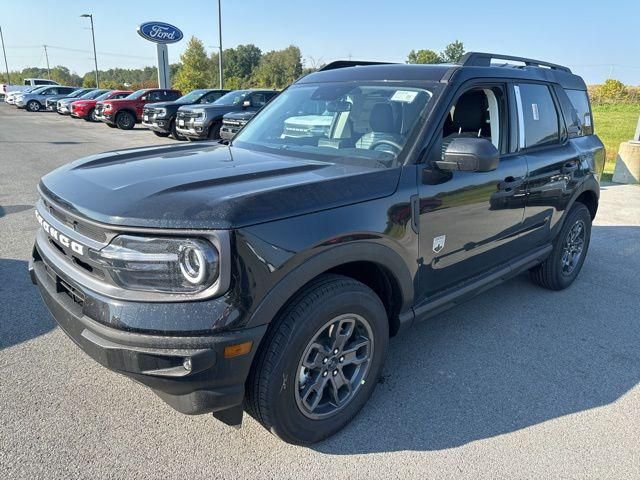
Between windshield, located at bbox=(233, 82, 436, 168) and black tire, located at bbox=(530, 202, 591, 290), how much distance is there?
2214mm

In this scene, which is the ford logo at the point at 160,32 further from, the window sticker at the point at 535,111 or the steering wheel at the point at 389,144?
the steering wheel at the point at 389,144

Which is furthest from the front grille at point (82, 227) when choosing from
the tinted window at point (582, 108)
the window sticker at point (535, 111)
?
the tinted window at point (582, 108)

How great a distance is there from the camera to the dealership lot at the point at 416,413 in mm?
2354

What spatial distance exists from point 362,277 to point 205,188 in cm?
102

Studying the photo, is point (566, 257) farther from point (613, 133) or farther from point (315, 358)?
point (613, 133)

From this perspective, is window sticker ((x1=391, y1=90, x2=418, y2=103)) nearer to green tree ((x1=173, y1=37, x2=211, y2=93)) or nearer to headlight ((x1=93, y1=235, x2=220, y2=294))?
headlight ((x1=93, y1=235, x2=220, y2=294))

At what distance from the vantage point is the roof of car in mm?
3113

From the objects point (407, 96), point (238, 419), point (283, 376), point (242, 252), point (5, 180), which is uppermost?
point (407, 96)

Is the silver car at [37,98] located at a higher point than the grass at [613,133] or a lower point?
lower

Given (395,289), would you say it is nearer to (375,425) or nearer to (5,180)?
(375,425)

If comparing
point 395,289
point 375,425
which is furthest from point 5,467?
point 395,289

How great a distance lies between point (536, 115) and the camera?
387 cm

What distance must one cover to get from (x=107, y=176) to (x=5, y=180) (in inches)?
313

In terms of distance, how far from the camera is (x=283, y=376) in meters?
2.21
